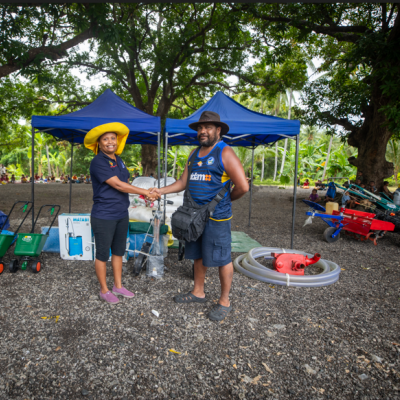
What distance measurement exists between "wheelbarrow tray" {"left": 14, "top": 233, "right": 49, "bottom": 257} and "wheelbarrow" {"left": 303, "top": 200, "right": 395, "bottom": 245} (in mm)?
4783

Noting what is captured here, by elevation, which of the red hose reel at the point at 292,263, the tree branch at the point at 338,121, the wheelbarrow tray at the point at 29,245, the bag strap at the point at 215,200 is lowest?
the red hose reel at the point at 292,263

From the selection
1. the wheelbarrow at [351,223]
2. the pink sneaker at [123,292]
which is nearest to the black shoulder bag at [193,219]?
the pink sneaker at [123,292]

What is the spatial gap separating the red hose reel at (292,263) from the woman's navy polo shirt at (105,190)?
2.37 metres

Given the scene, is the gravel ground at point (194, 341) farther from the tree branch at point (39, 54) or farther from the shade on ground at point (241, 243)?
the tree branch at point (39, 54)

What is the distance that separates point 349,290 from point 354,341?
49.6 inches

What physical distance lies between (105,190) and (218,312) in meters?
1.74

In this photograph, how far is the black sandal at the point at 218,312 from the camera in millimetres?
2893

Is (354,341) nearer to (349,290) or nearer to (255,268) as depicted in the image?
(349,290)

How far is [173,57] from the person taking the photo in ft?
39.2

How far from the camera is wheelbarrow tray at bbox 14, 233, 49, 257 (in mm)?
3887

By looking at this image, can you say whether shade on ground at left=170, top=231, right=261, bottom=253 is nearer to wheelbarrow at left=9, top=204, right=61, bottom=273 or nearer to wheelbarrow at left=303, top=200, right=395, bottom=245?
wheelbarrow at left=303, top=200, right=395, bottom=245

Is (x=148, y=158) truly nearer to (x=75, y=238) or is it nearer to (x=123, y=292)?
(x=75, y=238)

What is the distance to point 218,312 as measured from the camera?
9.69 feet

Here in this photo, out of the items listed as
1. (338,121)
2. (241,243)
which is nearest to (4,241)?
(241,243)
